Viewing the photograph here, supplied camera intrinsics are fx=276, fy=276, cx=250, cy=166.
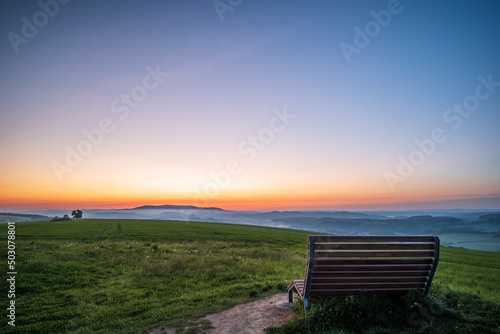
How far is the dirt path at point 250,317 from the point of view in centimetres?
534

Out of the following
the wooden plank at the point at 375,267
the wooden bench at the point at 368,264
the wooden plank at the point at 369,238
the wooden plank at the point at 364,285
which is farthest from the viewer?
the wooden plank at the point at 364,285

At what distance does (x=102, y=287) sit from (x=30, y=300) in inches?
77.8

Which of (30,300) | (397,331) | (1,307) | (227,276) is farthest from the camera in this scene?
(227,276)

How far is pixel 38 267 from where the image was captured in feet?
34.4

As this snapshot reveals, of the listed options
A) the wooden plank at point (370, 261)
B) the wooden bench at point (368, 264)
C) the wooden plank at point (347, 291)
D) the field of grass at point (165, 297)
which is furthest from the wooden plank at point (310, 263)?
the field of grass at point (165, 297)

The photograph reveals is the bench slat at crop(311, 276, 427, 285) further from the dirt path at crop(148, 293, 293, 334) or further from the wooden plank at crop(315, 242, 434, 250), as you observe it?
the dirt path at crop(148, 293, 293, 334)

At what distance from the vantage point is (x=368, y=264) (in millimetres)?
4934

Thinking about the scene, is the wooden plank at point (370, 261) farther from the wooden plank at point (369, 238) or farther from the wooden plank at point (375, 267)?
the wooden plank at point (369, 238)

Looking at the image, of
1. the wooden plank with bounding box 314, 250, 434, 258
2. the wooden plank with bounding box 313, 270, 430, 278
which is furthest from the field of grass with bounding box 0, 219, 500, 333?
the wooden plank with bounding box 314, 250, 434, 258

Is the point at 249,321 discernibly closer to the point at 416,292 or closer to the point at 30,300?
the point at 416,292

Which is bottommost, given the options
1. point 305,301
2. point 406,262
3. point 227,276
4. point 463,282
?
point 463,282

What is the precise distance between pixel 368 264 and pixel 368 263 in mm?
20

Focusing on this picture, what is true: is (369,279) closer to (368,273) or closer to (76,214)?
(368,273)

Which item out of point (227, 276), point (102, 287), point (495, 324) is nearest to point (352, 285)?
point (495, 324)
